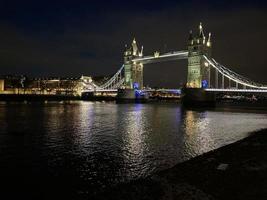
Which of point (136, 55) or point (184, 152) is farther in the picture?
point (136, 55)

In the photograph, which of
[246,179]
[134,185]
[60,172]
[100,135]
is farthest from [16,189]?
[100,135]

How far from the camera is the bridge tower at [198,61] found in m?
66.2

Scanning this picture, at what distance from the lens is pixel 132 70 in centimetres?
9262

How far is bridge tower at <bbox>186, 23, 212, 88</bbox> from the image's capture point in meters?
66.2

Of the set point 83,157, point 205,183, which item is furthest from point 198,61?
point 205,183

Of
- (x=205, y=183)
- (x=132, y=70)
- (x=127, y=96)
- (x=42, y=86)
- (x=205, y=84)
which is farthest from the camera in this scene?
(x=42, y=86)

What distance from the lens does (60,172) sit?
36.7ft

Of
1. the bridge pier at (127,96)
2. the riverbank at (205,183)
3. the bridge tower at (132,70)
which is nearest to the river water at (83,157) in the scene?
the riverbank at (205,183)

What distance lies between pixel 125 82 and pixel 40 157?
81.5 m

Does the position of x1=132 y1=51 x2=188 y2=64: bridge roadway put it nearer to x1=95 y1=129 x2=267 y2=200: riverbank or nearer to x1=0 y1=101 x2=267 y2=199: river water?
x1=0 y1=101 x2=267 y2=199: river water

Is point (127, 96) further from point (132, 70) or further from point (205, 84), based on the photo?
point (205, 84)

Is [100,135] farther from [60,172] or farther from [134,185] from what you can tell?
[134,185]

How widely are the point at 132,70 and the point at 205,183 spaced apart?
84.9 m

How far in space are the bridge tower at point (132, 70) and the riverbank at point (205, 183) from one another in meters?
80.6
